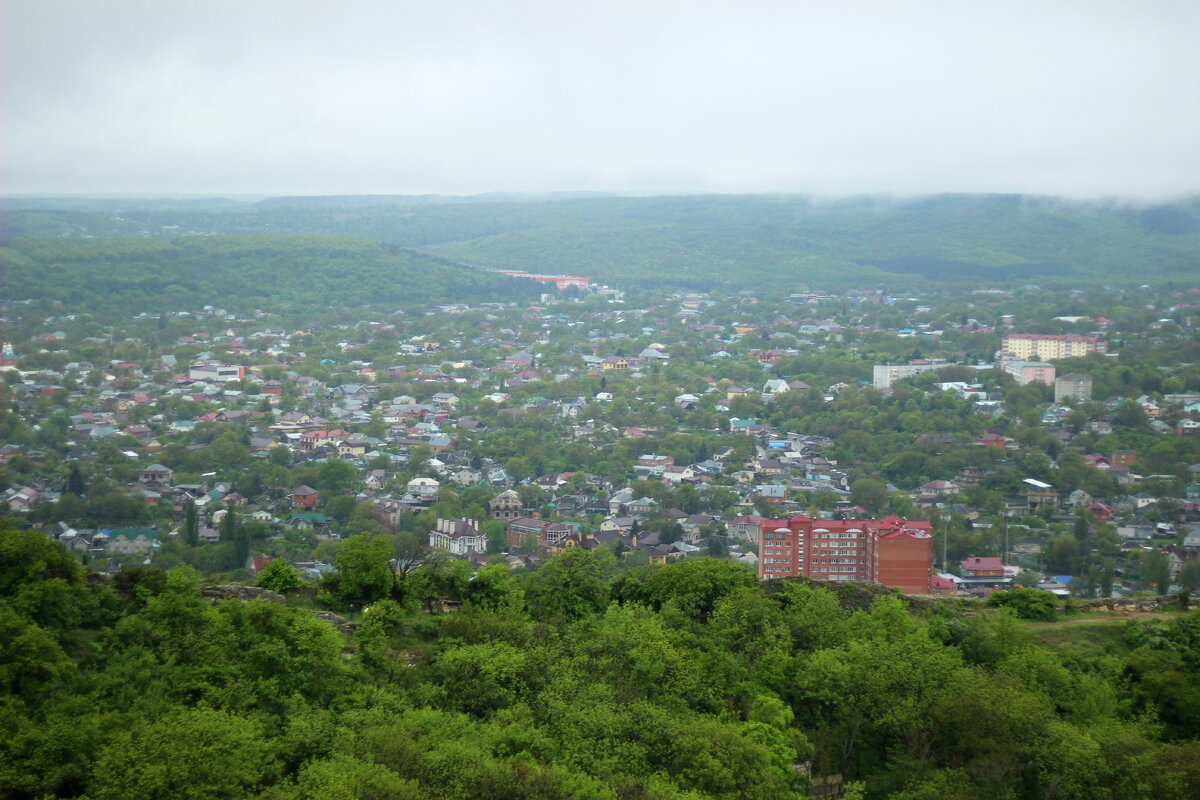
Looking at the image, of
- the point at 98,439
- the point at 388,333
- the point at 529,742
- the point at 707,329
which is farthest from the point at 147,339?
the point at 529,742

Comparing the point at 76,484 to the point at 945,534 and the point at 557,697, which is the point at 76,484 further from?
the point at 945,534

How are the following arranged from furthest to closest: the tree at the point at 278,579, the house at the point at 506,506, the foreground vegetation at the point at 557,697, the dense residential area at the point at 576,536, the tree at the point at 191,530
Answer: the house at the point at 506,506 < the tree at the point at 191,530 < the tree at the point at 278,579 < the dense residential area at the point at 576,536 < the foreground vegetation at the point at 557,697

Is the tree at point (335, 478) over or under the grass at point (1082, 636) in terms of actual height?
under

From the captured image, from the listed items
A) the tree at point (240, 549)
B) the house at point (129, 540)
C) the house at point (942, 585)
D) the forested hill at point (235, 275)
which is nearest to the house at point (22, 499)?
the house at point (129, 540)

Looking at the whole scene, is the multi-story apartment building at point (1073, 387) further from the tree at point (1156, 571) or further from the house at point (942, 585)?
the house at point (942, 585)

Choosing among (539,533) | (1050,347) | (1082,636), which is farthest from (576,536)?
(1050,347)
